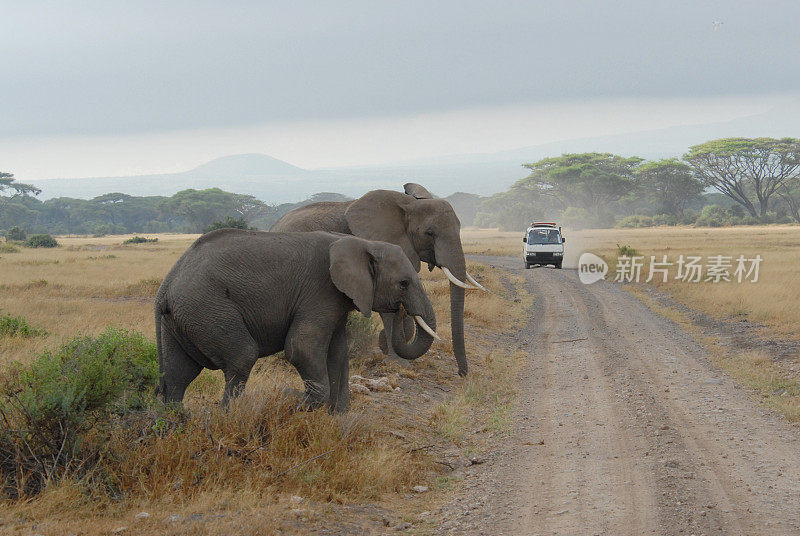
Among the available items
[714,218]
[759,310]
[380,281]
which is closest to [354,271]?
[380,281]

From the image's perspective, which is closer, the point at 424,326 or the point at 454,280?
the point at 424,326

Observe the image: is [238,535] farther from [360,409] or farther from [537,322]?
[537,322]

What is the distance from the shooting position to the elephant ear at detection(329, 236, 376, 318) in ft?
24.1

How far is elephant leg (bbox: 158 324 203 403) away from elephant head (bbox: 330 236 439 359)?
1.59 metres

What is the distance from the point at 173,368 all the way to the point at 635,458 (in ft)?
14.6

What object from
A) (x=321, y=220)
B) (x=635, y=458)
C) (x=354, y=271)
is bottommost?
(x=635, y=458)

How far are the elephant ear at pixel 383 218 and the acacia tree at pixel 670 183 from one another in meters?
81.6

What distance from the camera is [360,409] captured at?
865 centimetres

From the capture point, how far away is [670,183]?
293 feet

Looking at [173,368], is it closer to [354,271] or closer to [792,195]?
[354,271]

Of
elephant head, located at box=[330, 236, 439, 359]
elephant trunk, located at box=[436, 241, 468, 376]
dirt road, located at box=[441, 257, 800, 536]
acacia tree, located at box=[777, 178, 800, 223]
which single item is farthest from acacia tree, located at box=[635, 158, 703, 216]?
elephant head, located at box=[330, 236, 439, 359]

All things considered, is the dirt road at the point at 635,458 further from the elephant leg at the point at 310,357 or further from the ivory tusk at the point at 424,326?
the elephant leg at the point at 310,357

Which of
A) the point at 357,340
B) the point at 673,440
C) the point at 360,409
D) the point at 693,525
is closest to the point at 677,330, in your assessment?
the point at 357,340

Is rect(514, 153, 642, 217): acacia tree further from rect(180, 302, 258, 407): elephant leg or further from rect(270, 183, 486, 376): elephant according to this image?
rect(180, 302, 258, 407): elephant leg
